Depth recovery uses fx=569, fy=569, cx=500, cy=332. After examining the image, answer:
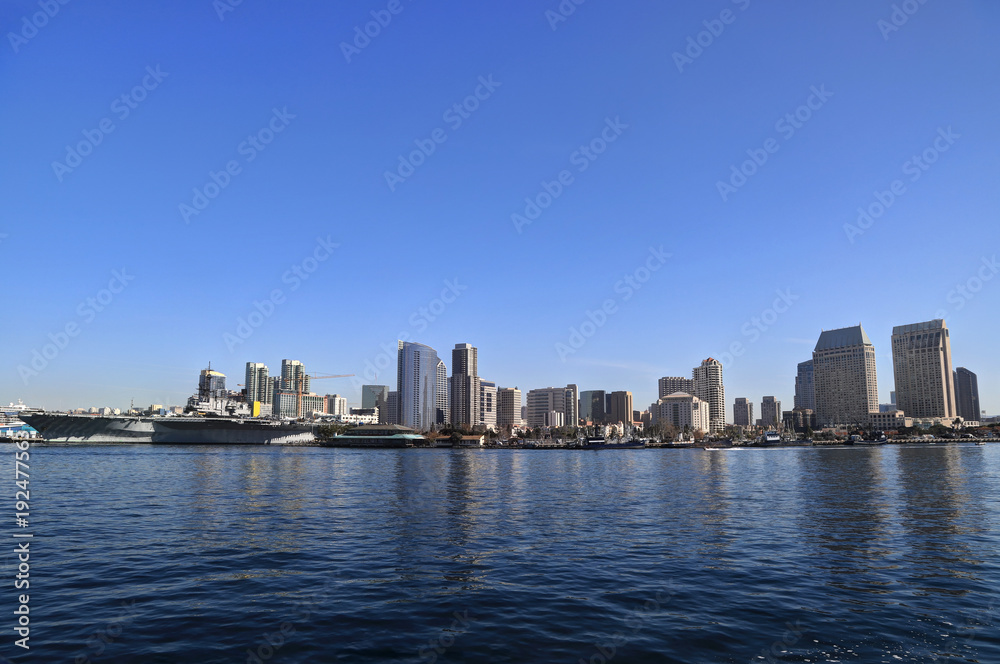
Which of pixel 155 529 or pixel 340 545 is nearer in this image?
pixel 340 545

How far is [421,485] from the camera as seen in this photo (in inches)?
2687

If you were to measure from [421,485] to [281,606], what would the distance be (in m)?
49.3

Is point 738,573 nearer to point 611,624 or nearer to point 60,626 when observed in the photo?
point 611,624

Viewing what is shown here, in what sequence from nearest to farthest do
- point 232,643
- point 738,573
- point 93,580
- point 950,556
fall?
point 232,643
point 93,580
point 738,573
point 950,556

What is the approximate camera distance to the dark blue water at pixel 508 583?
16344mm

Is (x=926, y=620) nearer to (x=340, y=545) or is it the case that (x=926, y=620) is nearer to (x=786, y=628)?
(x=786, y=628)

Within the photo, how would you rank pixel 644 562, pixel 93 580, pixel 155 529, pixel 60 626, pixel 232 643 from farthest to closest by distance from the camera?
pixel 155 529 → pixel 644 562 → pixel 93 580 → pixel 60 626 → pixel 232 643

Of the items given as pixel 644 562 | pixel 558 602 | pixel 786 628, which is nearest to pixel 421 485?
pixel 644 562

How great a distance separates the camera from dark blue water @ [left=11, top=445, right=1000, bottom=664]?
1634 cm

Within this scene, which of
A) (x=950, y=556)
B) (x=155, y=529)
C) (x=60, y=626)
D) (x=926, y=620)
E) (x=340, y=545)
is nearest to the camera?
(x=60, y=626)

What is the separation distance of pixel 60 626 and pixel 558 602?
1596cm

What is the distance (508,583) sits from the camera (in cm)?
2294

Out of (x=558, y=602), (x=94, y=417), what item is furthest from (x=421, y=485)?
(x=94, y=417)

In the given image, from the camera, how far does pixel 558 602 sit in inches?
804
